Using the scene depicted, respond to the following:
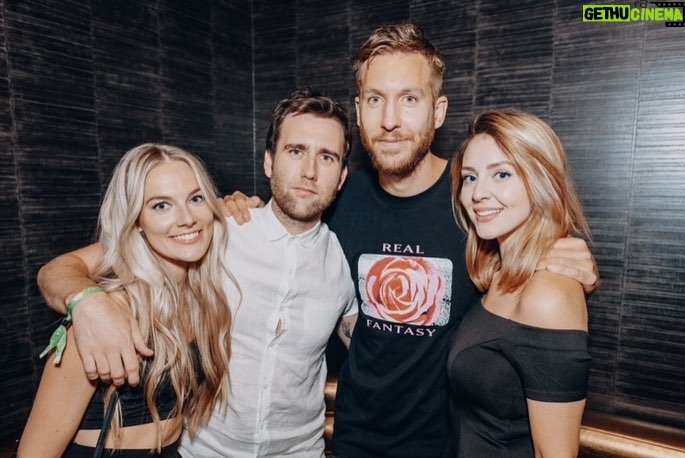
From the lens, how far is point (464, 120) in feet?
9.16

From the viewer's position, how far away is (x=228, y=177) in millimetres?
3371

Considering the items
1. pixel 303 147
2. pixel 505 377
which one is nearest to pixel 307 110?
pixel 303 147

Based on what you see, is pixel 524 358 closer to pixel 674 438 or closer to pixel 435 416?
pixel 435 416

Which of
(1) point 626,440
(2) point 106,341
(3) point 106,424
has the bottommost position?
(1) point 626,440

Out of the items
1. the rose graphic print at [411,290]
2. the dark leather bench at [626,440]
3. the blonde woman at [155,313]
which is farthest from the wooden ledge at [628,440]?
the blonde woman at [155,313]

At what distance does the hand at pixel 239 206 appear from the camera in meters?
1.87

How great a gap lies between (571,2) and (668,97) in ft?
2.42

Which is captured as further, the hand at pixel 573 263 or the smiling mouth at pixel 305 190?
the smiling mouth at pixel 305 190

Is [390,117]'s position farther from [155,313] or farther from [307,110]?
[155,313]

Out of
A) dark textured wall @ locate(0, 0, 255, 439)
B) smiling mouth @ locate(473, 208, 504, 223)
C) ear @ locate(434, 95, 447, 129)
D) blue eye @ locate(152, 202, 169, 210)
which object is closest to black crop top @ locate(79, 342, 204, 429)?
blue eye @ locate(152, 202, 169, 210)

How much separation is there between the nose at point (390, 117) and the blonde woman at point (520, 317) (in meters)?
0.33

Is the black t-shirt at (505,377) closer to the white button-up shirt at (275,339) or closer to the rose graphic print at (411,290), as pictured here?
the rose graphic print at (411,290)

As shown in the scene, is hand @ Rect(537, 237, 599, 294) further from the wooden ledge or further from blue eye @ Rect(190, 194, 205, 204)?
blue eye @ Rect(190, 194, 205, 204)

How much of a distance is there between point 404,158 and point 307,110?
47 centimetres
